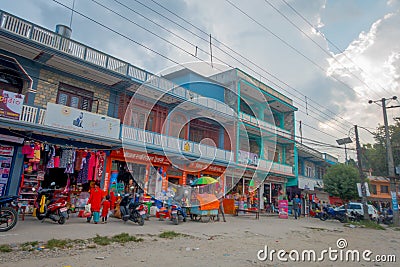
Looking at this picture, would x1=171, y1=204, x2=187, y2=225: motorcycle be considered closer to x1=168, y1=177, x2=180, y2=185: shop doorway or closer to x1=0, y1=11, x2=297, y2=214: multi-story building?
x1=0, y1=11, x2=297, y2=214: multi-story building

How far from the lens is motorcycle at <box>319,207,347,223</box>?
17.3 m

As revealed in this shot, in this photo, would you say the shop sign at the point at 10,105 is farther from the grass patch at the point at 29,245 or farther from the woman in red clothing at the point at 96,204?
the grass patch at the point at 29,245

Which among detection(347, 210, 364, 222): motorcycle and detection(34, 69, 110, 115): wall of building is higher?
detection(34, 69, 110, 115): wall of building

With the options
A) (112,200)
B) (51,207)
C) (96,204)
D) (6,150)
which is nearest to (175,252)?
(96,204)

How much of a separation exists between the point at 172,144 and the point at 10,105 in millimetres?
7035

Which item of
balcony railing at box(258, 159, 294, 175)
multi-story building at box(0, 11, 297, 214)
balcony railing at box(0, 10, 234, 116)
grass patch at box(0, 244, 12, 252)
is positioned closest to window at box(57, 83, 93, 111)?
multi-story building at box(0, 11, 297, 214)

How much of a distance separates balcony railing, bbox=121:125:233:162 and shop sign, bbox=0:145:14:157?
3.85m

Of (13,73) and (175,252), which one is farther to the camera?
(13,73)

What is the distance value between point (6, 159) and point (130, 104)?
553 cm

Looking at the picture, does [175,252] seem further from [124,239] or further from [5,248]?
[5,248]

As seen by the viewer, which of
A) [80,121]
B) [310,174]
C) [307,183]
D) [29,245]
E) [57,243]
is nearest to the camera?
[29,245]

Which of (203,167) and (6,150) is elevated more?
(203,167)

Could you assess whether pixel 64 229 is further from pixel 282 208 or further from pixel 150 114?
pixel 282 208

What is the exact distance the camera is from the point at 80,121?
10.5 meters
